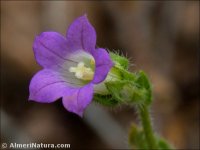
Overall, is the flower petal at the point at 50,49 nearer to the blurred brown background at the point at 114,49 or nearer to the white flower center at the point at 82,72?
the white flower center at the point at 82,72

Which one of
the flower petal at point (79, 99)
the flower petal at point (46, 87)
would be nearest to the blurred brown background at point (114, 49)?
the flower petal at point (46, 87)

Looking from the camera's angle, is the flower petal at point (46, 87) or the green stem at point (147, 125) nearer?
the flower petal at point (46, 87)

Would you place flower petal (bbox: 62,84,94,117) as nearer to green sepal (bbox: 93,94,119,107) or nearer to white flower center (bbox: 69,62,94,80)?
green sepal (bbox: 93,94,119,107)

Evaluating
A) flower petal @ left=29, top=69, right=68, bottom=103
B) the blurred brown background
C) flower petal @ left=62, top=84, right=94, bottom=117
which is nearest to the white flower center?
flower petal @ left=29, top=69, right=68, bottom=103

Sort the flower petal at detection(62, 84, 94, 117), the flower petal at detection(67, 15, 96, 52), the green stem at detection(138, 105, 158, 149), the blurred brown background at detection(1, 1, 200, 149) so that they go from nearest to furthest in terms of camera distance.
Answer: the flower petal at detection(62, 84, 94, 117)
the flower petal at detection(67, 15, 96, 52)
the green stem at detection(138, 105, 158, 149)
the blurred brown background at detection(1, 1, 200, 149)

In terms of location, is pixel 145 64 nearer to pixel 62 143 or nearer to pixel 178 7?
pixel 178 7

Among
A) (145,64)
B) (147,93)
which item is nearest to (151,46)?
(145,64)

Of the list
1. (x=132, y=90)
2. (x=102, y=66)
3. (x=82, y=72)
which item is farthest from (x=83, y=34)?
(x=132, y=90)
